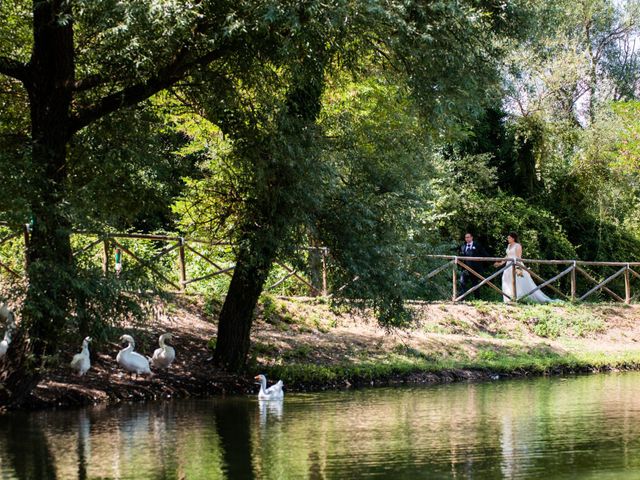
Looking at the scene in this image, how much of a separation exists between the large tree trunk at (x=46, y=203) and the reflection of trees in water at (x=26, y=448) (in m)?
0.80

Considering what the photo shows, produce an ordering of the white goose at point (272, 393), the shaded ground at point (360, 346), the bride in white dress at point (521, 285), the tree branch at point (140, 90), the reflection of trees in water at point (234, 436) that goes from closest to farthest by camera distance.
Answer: the reflection of trees in water at point (234, 436) < the tree branch at point (140, 90) < the white goose at point (272, 393) < the shaded ground at point (360, 346) < the bride in white dress at point (521, 285)

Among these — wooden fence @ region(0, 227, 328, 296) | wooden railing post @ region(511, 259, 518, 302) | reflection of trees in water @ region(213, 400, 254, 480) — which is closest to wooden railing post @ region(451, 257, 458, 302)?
wooden railing post @ region(511, 259, 518, 302)

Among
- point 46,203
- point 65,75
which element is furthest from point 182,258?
point 46,203

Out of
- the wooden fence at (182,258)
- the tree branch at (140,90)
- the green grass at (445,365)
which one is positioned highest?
the tree branch at (140,90)

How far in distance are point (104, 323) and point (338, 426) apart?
3.27 metres

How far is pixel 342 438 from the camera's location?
1155 centimetres

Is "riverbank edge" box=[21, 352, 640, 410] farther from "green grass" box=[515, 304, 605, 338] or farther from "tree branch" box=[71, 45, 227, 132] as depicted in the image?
"tree branch" box=[71, 45, 227, 132]

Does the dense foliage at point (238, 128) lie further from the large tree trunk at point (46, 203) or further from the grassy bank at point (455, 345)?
the grassy bank at point (455, 345)

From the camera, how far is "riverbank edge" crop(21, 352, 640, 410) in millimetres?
15273

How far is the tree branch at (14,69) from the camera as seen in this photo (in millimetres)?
13578

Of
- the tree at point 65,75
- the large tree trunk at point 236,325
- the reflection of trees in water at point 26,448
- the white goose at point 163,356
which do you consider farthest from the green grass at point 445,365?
the reflection of trees in water at point 26,448

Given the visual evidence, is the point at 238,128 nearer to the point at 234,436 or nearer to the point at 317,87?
the point at 317,87

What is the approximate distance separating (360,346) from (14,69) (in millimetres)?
8920

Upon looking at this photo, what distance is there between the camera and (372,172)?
53.8 ft
